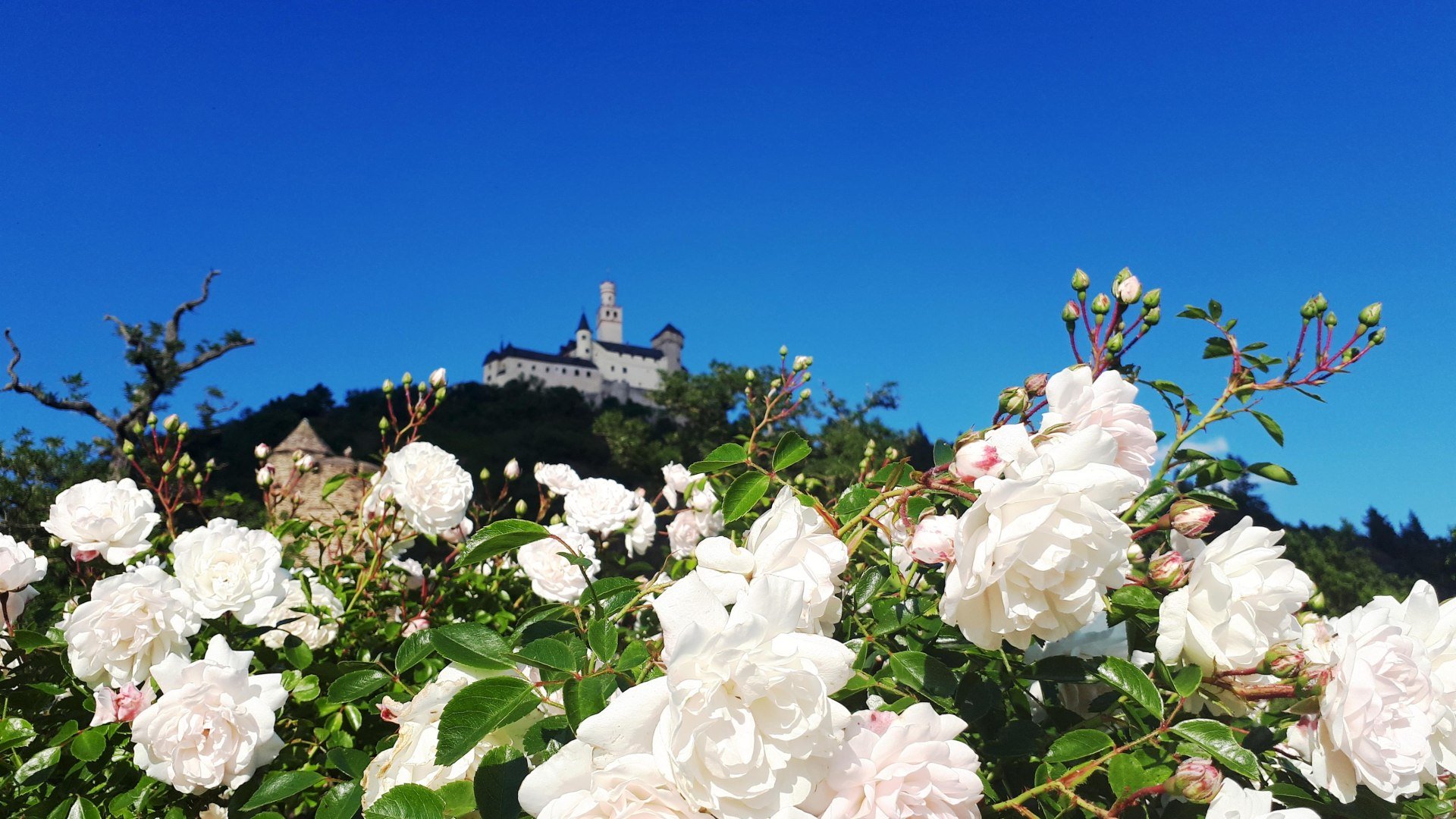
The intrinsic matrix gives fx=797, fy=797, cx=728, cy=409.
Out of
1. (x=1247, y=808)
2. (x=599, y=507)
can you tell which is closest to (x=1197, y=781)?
(x=1247, y=808)

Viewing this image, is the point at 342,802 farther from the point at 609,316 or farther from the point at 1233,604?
the point at 609,316

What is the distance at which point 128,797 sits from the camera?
3.95 feet

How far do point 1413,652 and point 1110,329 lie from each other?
0.52 m

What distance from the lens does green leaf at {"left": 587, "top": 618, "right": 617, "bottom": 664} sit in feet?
2.47

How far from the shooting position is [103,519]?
1536mm

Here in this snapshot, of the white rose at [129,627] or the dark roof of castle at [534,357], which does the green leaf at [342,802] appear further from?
the dark roof of castle at [534,357]

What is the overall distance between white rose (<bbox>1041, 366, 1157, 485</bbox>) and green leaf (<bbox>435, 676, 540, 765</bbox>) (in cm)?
62

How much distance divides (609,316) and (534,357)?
350 inches

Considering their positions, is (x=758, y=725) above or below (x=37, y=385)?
below

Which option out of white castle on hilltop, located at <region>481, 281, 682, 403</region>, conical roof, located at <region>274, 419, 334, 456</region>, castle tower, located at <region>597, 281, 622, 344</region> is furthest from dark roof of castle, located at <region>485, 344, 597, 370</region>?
conical roof, located at <region>274, 419, 334, 456</region>

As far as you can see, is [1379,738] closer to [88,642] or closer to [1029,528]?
[1029,528]

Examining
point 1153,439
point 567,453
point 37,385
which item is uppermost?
point 567,453

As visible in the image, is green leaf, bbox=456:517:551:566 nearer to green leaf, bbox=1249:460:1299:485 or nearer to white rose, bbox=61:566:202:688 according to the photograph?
white rose, bbox=61:566:202:688

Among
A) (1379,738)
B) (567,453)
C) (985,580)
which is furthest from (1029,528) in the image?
(567,453)
